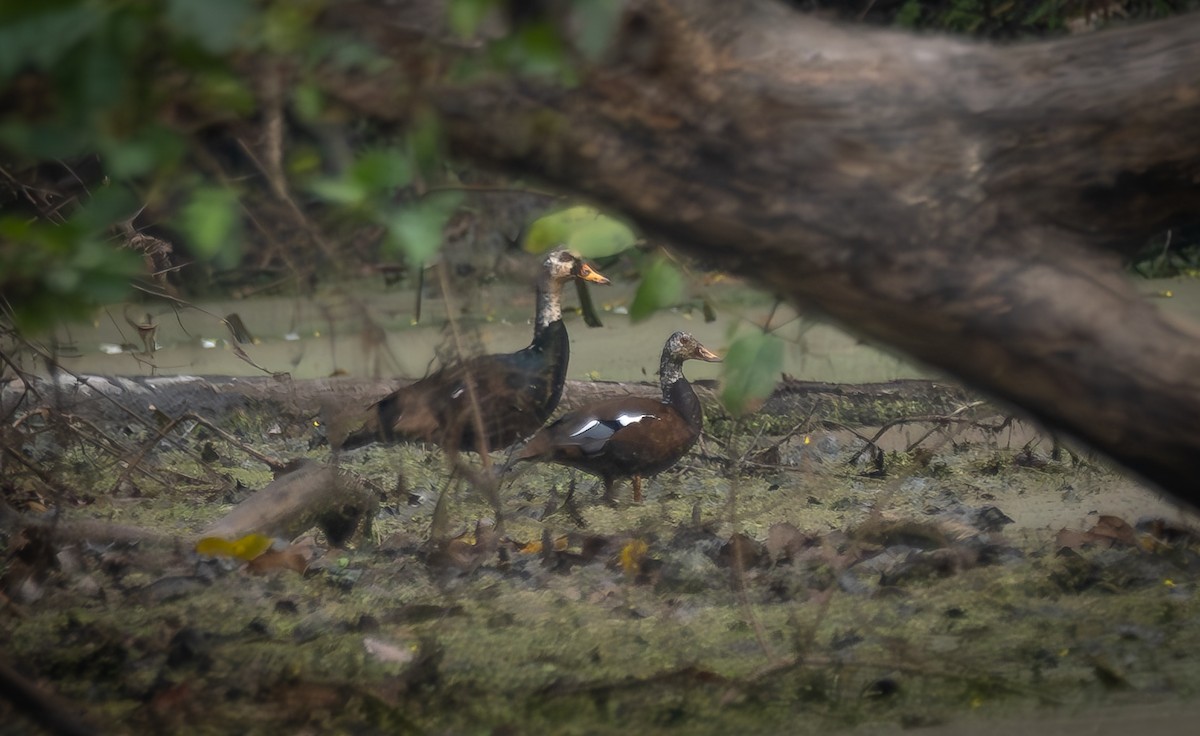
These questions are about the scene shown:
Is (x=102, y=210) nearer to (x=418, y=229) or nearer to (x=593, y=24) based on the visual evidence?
(x=418, y=229)

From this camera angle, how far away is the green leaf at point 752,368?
176cm

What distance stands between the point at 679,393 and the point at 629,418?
36cm

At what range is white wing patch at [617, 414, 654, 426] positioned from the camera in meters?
3.50

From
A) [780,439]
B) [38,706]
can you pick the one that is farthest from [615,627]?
[780,439]

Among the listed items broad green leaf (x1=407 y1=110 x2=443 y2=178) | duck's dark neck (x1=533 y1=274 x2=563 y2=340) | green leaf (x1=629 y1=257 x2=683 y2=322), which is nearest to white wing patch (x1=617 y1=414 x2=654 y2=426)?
duck's dark neck (x1=533 y1=274 x2=563 y2=340)

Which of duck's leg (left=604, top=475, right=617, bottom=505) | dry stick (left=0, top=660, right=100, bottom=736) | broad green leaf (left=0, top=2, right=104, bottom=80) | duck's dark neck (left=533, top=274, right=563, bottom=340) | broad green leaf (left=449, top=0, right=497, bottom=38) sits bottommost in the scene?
duck's leg (left=604, top=475, right=617, bottom=505)

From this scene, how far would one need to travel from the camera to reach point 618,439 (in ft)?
11.3

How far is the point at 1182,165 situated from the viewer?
1.81 meters

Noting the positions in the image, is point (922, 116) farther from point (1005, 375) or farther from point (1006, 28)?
point (1006, 28)

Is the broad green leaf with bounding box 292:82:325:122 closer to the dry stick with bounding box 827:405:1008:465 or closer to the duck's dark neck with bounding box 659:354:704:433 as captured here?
the duck's dark neck with bounding box 659:354:704:433

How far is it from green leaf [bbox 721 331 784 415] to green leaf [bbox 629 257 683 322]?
113mm

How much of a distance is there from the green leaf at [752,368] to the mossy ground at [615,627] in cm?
56

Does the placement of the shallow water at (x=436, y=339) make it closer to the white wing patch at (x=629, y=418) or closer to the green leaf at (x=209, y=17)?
the white wing patch at (x=629, y=418)

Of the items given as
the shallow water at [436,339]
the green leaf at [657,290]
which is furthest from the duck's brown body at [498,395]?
the green leaf at [657,290]
